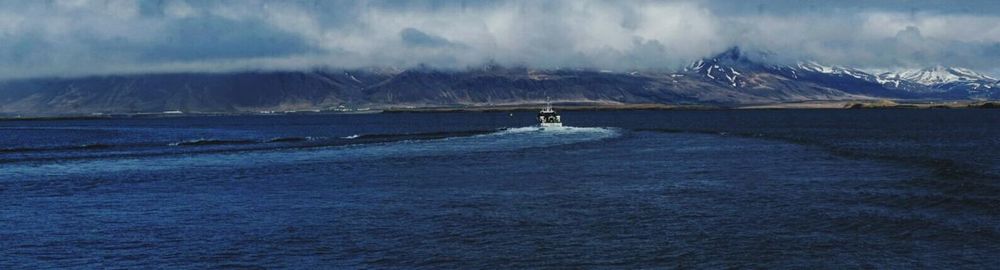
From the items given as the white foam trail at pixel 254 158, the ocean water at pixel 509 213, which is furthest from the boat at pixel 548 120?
the ocean water at pixel 509 213

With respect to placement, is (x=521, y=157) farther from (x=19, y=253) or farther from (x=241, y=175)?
(x=19, y=253)

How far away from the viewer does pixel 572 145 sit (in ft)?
335

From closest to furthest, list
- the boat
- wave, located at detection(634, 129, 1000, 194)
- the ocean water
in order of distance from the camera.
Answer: the ocean water
wave, located at detection(634, 129, 1000, 194)
the boat

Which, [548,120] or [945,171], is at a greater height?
[945,171]

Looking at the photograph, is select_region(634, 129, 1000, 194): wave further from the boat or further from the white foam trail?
the boat

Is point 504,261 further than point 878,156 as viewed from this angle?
No

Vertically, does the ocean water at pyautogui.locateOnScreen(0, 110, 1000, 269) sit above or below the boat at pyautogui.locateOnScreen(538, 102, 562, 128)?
above

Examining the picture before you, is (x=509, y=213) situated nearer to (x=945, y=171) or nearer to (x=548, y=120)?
(x=945, y=171)

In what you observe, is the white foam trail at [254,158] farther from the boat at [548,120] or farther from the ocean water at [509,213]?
the boat at [548,120]

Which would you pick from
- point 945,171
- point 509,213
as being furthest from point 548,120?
point 509,213

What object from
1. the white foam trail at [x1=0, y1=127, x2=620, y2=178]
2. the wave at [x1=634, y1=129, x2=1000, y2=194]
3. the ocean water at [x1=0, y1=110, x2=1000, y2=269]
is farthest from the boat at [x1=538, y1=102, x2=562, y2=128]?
the ocean water at [x1=0, y1=110, x2=1000, y2=269]

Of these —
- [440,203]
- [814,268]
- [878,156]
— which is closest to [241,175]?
[440,203]

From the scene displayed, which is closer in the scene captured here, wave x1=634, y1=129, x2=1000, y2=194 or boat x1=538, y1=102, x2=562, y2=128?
wave x1=634, y1=129, x2=1000, y2=194

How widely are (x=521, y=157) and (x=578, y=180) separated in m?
23.8
